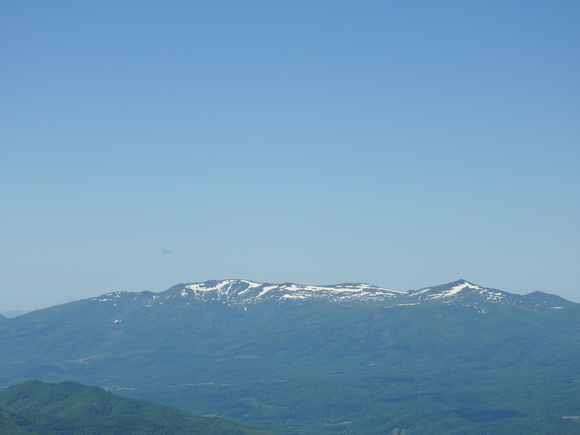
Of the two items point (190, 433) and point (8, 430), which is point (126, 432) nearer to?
point (190, 433)

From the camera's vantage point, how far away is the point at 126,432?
7456 inches

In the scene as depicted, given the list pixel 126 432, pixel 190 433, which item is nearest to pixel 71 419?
pixel 126 432

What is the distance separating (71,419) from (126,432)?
15.7m

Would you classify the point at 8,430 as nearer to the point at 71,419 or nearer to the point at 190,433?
the point at 71,419

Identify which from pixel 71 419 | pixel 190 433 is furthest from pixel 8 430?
pixel 190 433

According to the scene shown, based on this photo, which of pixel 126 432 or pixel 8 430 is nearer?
pixel 8 430

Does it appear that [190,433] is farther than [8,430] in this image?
Yes

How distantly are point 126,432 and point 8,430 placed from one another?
1111 inches

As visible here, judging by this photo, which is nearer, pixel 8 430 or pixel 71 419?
pixel 8 430

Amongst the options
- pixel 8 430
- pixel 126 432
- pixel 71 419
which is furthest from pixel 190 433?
pixel 8 430

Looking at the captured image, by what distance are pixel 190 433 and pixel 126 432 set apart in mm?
16055

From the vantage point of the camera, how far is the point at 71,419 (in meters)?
195

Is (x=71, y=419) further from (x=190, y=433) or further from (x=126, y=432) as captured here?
(x=190, y=433)

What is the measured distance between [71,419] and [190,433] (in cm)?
2965
